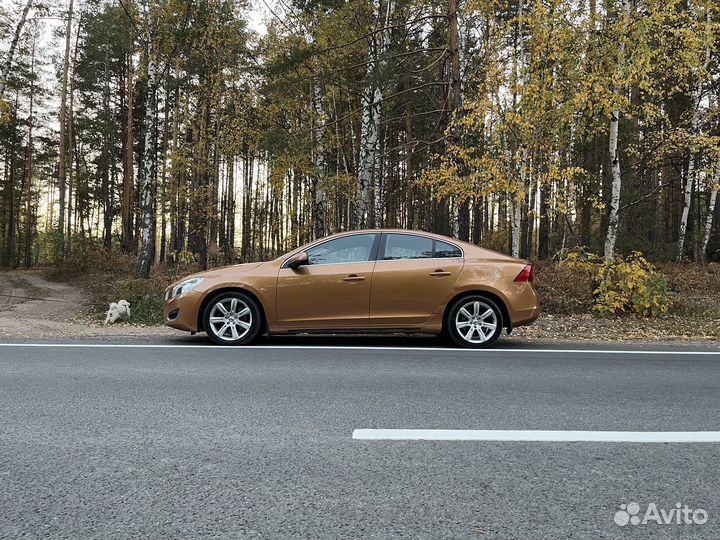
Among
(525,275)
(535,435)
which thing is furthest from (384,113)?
(535,435)

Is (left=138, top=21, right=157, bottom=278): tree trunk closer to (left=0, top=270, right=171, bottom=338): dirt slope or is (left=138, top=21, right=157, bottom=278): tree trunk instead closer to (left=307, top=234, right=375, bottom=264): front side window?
(left=0, top=270, right=171, bottom=338): dirt slope

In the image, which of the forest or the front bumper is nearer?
the front bumper

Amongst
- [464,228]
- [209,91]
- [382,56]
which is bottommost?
[464,228]

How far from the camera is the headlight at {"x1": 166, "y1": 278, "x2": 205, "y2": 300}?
810 cm

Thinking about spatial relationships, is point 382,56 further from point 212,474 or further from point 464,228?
point 212,474

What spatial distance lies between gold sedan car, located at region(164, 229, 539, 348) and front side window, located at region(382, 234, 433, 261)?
0.03 m

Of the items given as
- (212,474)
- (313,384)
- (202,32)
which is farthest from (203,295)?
(202,32)

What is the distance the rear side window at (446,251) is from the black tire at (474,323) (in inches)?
25.3

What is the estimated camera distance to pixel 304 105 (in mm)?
20453

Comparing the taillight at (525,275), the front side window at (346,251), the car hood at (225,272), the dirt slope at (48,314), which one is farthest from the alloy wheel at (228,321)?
the taillight at (525,275)

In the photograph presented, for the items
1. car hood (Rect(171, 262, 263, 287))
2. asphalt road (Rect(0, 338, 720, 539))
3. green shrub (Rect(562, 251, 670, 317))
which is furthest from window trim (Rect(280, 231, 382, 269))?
green shrub (Rect(562, 251, 670, 317))

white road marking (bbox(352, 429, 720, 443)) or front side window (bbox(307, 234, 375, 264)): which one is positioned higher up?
front side window (bbox(307, 234, 375, 264))

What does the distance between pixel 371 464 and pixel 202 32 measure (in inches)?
815

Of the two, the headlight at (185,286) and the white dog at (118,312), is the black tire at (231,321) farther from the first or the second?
the white dog at (118,312)
